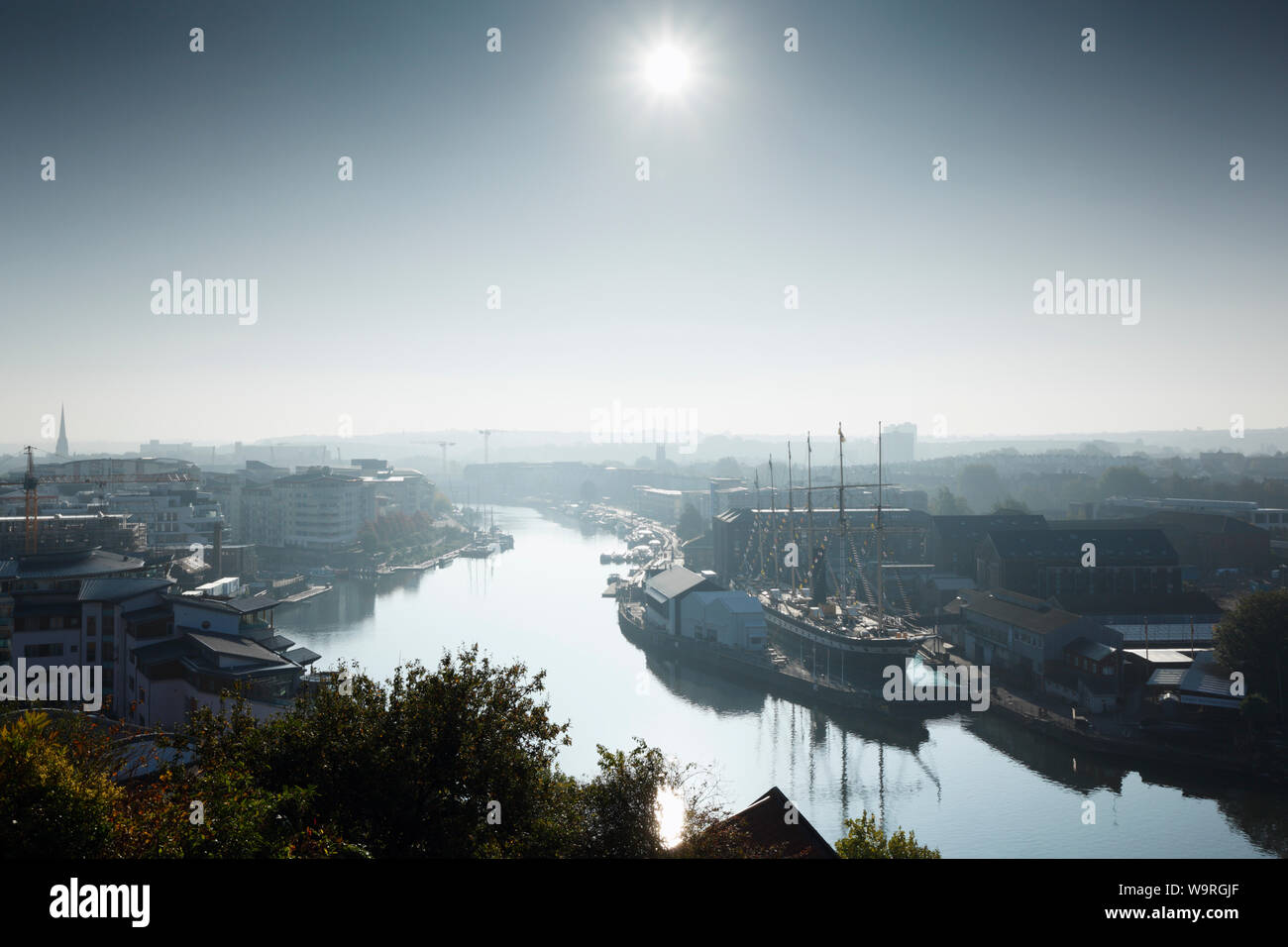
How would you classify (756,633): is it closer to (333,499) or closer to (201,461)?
(333,499)

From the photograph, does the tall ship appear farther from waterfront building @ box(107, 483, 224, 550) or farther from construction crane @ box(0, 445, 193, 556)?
waterfront building @ box(107, 483, 224, 550)

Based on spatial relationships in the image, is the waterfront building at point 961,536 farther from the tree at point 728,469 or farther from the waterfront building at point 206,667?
Result: the tree at point 728,469

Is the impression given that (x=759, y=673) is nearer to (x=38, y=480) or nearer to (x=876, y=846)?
(x=876, y=846)

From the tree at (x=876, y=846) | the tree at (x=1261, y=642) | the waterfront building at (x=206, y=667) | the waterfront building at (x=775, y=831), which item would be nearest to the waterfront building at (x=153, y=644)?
the waterfront building at (x=206, y=667)

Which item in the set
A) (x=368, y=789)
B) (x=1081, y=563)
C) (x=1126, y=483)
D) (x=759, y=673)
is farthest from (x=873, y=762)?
(x=1126, y=483)
